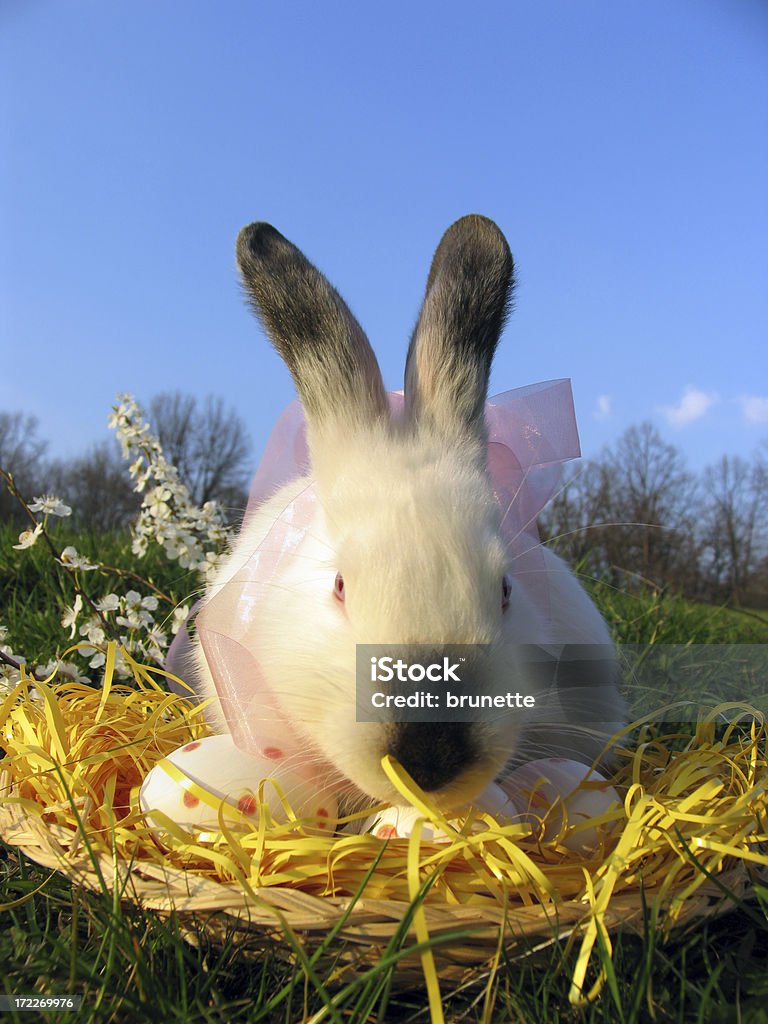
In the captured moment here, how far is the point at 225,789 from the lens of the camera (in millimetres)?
2172

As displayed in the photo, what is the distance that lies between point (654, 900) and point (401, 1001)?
557 mm

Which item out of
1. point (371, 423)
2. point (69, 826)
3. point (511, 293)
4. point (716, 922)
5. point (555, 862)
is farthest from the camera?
point (511, 293)

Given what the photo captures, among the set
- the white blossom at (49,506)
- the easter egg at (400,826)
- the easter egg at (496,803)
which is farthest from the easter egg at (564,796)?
the white blossom at (49,506)

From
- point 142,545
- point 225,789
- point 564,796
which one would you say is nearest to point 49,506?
point 142,545

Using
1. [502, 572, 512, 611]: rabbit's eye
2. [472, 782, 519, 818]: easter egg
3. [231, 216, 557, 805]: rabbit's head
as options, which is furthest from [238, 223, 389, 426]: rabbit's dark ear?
[472, 782, 519, 818]: easter egg

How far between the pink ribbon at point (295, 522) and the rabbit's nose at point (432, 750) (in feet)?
1.52

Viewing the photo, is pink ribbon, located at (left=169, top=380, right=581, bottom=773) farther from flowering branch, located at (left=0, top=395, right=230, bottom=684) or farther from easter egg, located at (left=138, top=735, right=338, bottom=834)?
flowering branch, located at (left=0, top=395, right=230, bottom=684)

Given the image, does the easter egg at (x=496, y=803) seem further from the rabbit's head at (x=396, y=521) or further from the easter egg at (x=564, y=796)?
the rabbit's head at (x=396, y=521)

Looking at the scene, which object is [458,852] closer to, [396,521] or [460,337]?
[396,521]

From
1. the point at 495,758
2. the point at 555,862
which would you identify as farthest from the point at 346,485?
the point at 555,862

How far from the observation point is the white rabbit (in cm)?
188

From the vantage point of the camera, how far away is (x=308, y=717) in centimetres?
208

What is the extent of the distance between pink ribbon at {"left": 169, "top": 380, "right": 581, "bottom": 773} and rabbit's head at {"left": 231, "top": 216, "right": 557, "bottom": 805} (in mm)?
93

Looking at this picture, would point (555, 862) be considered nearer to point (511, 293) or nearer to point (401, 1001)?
point (401, 1001)
